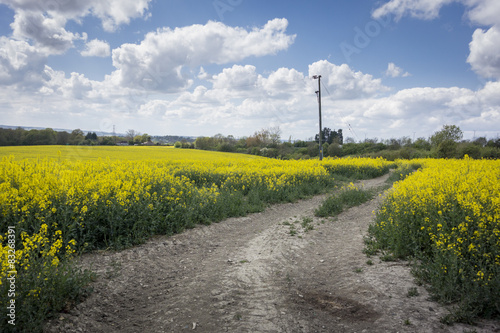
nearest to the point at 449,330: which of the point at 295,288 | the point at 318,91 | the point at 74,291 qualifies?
the point at 295,288

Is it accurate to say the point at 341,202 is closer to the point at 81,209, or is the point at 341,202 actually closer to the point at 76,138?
the point at 81,209

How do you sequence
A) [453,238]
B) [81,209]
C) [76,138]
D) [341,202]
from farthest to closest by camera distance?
[76,138], [341,202], [81,209], [453,238]

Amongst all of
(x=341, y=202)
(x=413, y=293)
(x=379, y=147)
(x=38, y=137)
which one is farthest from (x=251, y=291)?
(x=379, y=147)

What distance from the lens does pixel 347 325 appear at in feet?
13.1

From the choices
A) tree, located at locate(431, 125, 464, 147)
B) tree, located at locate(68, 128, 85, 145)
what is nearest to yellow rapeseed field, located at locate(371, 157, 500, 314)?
tree, located at locate(68, 128, 85, 145)

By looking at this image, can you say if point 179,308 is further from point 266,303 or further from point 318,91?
point 318,91

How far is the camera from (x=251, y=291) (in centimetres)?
494

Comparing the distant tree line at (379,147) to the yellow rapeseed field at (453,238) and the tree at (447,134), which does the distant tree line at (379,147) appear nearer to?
the tree at (447,134)

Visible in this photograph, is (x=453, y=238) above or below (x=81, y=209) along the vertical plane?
below

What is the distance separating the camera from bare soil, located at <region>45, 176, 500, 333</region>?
3.98 m

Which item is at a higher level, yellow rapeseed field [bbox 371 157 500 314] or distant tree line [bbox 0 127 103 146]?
distant tree line [bbox 0 127 103 146]

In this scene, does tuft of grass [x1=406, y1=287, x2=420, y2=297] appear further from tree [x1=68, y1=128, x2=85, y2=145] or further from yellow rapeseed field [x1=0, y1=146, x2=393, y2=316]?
tree [x1=68, y1=128, x2=85, y2=145]

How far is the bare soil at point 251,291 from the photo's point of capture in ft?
13.1

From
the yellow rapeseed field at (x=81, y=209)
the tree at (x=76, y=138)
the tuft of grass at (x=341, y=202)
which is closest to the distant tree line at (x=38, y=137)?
the tree at (x=76, y=138)
